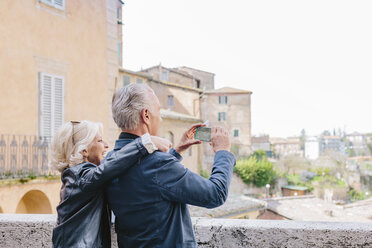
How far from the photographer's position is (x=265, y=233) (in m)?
1.40

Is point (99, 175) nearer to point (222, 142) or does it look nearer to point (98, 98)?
point (222, 142)

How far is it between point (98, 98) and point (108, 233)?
6915 millimetres

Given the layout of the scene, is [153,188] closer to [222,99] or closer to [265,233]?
[265,233]

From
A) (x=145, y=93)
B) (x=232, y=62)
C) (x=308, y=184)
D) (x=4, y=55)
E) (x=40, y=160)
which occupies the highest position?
(x=232, y=62)

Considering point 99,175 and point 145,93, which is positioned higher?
point 145,93

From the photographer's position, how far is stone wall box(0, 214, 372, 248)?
1.34 metres

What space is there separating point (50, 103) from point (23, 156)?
120 cm

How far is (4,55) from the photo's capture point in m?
6.02

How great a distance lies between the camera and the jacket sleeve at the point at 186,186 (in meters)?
0.92

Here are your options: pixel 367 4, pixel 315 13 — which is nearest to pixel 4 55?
pixel 315 13

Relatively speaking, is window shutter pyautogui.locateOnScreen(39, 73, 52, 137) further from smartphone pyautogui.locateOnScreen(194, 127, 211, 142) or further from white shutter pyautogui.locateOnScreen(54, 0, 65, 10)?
smartphone pyautogui.locateOnScreen(194, 127, 211, 142)

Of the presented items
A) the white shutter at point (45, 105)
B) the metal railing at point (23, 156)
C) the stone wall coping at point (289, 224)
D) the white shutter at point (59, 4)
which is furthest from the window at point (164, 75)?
the stone wall coping at point (289, 224)

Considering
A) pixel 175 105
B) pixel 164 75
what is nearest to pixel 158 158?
pixel 175 105

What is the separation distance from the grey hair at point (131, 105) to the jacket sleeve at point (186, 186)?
181mm
